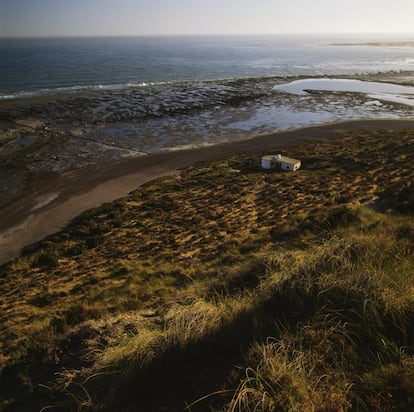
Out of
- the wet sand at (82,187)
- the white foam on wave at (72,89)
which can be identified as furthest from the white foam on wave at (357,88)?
the wet sand at (82,187)

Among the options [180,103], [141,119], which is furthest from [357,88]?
[141,119]

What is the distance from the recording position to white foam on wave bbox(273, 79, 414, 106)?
64750 millimetres

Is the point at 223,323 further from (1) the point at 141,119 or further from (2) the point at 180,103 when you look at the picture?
(2) the point at 180,103

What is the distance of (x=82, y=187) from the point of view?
27.2 metres

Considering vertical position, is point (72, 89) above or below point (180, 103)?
above

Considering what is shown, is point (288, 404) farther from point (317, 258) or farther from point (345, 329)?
point (317, 258)

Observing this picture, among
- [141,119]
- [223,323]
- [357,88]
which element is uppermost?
[357,88]

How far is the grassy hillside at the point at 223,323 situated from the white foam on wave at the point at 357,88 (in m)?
57.3

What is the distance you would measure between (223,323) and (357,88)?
81.4 metres

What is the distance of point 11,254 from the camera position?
59.7 feet

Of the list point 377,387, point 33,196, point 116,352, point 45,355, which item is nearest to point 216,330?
point 116,352

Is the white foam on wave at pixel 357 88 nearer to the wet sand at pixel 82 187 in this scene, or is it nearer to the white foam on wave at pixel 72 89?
the white foam on wave at pixel 72 89

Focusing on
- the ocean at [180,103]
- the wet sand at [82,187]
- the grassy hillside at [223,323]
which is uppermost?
the ocean at [180,103]

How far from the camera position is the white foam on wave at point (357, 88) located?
212ft
